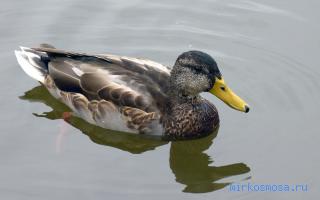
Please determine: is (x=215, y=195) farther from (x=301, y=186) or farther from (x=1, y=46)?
(x=1, y=46)

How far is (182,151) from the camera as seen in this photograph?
28.7ft

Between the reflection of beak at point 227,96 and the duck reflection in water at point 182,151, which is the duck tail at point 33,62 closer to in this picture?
the duck reflection in water at point 182,151

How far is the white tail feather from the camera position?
952 cm

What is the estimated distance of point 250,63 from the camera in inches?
409

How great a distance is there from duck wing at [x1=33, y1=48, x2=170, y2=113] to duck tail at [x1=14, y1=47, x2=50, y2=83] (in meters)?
0.20

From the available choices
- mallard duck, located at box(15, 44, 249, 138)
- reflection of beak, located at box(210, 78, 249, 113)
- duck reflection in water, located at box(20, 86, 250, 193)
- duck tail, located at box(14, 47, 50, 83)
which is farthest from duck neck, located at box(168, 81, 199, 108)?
duck tail, located at box(14, 47, 50, 83)

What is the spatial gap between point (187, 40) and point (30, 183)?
405cm

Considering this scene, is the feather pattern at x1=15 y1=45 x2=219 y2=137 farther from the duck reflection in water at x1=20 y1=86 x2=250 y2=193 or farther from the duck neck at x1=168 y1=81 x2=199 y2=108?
the duck reflection in water at x1=20 y1=86 x2=250 y2=193

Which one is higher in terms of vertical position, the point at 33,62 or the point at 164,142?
the point at 33,62

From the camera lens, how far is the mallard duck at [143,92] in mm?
8562

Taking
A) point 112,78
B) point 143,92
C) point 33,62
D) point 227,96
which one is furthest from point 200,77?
point 33,62

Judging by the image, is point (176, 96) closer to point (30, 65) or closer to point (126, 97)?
point (126, 97)

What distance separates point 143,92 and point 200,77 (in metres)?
0.74

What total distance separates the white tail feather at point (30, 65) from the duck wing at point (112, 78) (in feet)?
0.86
